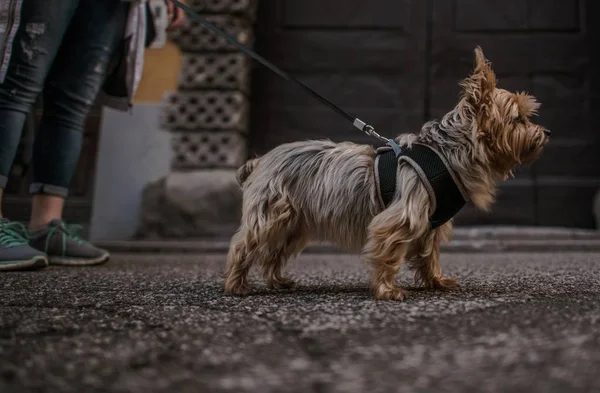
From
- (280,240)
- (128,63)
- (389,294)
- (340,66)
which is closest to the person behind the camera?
(389,294)

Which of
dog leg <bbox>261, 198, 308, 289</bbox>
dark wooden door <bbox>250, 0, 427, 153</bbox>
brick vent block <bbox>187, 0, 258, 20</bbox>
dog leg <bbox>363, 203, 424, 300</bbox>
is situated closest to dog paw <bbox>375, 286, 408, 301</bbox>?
dog leg <bbox>363, 203, 424, 300</bbox>

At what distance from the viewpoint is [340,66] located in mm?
5082

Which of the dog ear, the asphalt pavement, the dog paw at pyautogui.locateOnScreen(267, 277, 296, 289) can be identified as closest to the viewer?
the asphalt pavement

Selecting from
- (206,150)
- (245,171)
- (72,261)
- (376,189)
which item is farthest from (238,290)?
(206,150)

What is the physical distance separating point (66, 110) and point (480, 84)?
80.3 inches

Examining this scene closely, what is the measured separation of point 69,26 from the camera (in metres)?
2.93

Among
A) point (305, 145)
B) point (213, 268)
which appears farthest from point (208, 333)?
point (213, 268)

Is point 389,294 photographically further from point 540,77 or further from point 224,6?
point 540,77

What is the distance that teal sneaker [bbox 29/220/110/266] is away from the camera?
297 cm

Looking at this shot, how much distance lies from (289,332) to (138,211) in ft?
12.3

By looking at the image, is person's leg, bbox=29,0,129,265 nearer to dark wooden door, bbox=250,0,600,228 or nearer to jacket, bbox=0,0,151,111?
jacket, bbox=0,0,151,111

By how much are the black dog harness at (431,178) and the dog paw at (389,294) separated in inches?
11.0

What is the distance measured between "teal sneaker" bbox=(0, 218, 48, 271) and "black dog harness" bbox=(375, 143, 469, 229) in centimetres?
162

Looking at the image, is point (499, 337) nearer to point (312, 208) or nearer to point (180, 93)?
point (312, 208)
